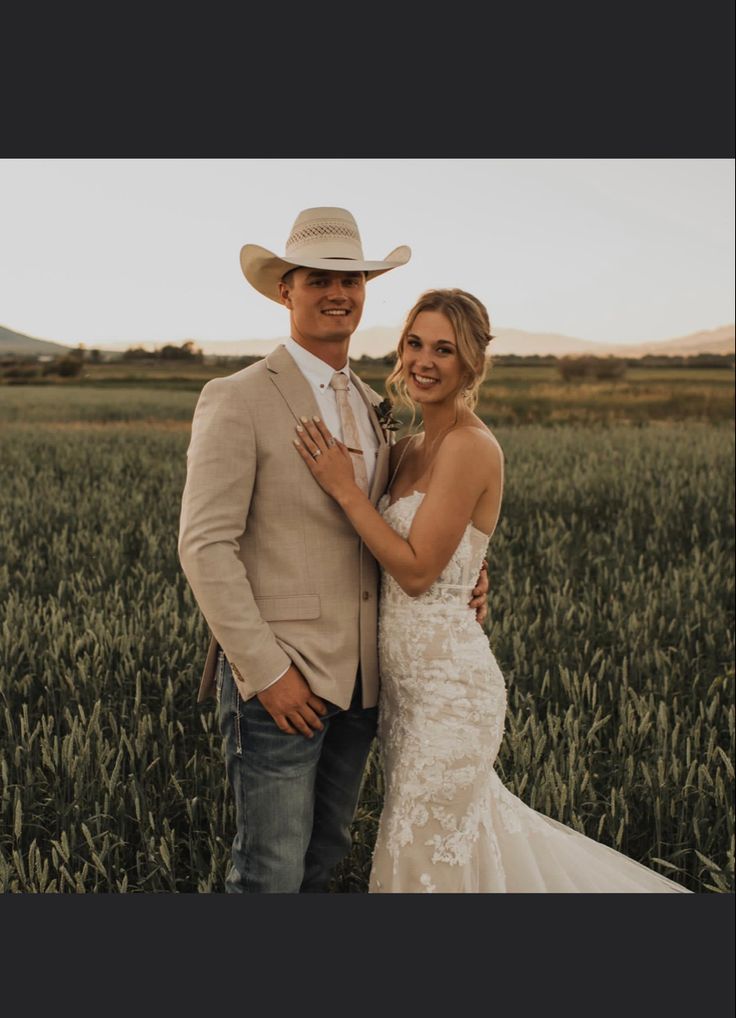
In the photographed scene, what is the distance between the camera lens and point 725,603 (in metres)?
5.74

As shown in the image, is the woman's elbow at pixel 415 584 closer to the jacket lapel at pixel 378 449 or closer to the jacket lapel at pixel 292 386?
the jacket lapel at pixel 378 449

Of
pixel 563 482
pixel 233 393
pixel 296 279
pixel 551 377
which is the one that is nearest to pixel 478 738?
pixel 233 393

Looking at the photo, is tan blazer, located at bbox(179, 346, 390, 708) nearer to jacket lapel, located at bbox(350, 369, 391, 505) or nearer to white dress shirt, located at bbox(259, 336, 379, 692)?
white dress shirt, located at bbox(259, 336, 379, 692)

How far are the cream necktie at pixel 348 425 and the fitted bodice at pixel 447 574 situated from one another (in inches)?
4.0

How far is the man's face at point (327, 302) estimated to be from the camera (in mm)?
2184

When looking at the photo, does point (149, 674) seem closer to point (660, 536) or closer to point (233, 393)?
point (233, 393)

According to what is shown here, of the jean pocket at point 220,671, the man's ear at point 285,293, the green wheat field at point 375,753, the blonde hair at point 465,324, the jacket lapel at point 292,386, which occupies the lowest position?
the green wheat field at point 375,753

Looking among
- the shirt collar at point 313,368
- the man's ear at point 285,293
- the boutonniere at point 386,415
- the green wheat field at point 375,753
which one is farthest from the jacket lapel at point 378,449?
the green wheat field at point 375,753

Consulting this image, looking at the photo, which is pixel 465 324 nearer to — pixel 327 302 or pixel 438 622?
pixel 327 302

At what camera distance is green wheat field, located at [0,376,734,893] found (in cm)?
293

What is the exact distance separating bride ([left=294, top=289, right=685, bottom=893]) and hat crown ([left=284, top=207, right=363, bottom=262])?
0.24 meters

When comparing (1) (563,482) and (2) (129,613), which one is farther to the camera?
(1) (563,482)

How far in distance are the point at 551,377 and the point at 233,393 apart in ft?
75.5

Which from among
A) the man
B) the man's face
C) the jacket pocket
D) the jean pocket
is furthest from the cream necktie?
the jean pocket
